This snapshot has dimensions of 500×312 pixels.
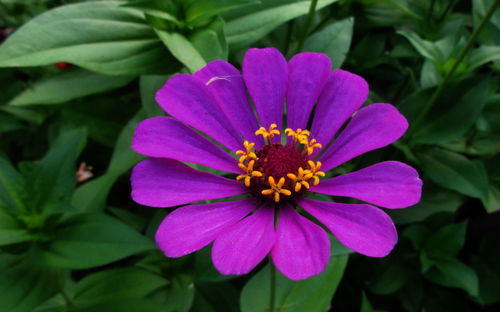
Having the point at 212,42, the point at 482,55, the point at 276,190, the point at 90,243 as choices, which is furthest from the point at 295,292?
the point at 482,55

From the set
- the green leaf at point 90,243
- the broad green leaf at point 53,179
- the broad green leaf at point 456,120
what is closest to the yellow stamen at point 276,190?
the green leaf at point 90,243

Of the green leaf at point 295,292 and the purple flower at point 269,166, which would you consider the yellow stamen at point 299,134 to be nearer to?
the purple flower at point 269,166

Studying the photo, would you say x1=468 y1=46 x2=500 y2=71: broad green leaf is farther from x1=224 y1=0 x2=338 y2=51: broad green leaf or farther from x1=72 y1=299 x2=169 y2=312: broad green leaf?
x1=72 y1=299 x2=169 y2=312: broad green leaf

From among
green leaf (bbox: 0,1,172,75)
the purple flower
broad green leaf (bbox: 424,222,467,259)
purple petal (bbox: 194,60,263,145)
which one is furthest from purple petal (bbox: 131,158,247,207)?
broad green leaf (bbox: 424,222,467,259)

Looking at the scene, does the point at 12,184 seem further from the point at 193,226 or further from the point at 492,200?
the point at 492,200

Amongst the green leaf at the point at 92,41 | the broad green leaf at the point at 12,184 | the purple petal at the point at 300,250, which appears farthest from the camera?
the green leaf at the point at 92,41
